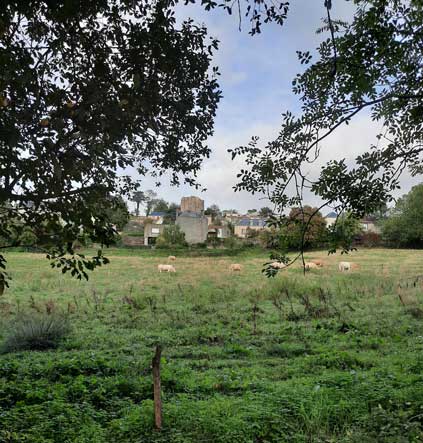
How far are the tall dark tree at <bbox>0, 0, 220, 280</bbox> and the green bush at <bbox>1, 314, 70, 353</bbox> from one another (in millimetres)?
4269

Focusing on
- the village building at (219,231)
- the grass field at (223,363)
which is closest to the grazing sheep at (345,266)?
the grass field at (223,363)

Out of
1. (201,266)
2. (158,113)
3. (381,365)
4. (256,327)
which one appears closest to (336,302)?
(256,327)

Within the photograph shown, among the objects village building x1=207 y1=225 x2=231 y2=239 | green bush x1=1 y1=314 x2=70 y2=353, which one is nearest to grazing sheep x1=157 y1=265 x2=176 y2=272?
village building x1=207 y1=225 x2=231 y2=239

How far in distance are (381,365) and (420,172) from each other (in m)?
2.25

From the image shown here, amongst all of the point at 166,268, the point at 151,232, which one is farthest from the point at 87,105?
the point at 151,232

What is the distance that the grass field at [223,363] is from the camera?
9.33 ft

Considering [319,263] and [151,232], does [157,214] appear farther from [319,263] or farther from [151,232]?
[319,263]

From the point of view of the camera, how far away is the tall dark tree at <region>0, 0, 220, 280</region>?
2.09 m

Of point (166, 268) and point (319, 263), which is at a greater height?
point (319, 263)

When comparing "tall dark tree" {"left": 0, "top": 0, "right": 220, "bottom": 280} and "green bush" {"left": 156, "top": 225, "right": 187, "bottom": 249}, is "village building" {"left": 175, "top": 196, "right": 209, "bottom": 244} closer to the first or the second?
"green bush" {"left": 156, "top": 225, "right": 187, "bottom": 249}

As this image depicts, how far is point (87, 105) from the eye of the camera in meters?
2.20

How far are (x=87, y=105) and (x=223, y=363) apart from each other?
3.83 m

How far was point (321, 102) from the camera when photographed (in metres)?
3.45

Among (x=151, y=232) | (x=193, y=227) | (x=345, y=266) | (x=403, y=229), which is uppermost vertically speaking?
(x=403, y=229)
